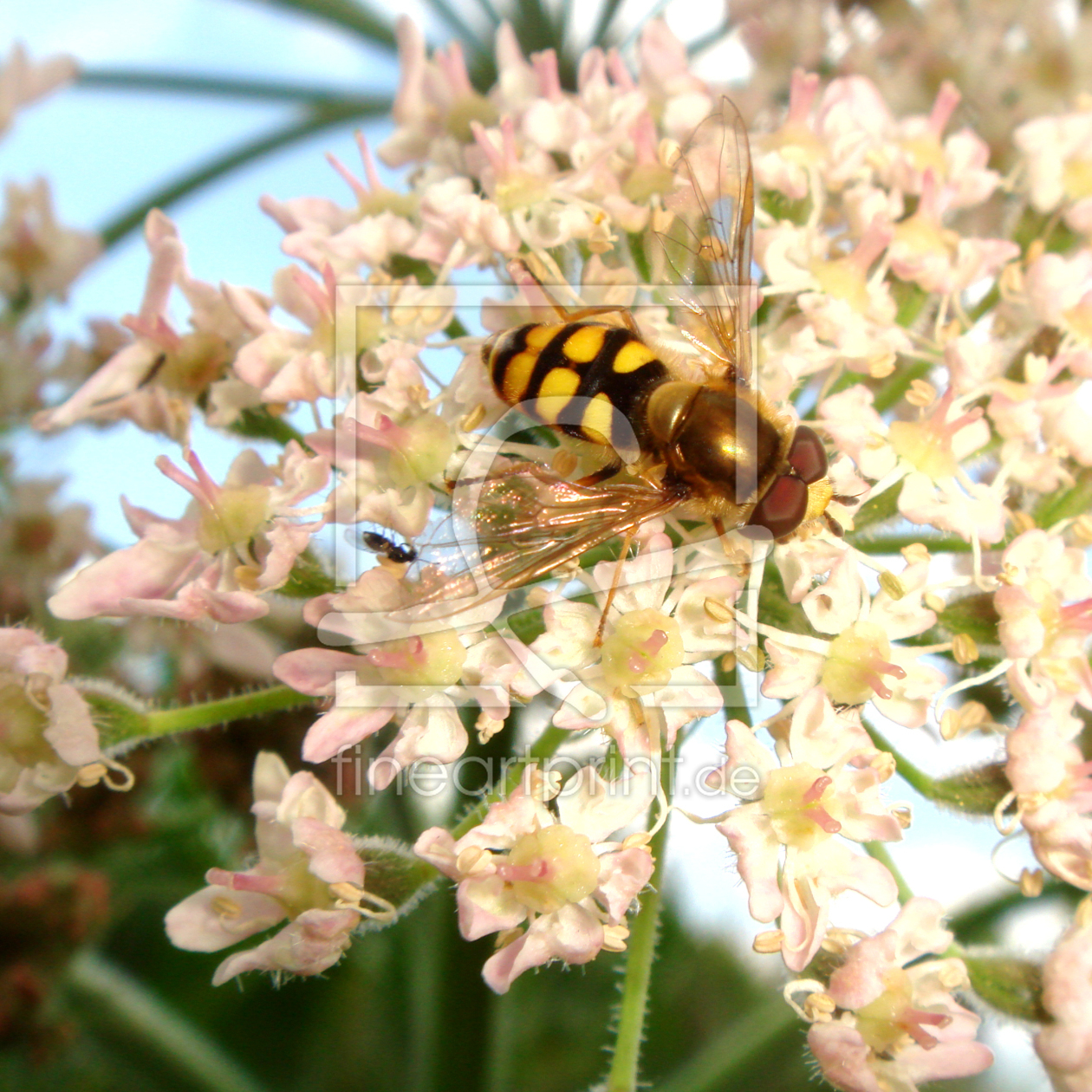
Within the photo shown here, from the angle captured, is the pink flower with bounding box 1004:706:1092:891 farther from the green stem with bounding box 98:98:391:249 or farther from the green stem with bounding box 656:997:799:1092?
the green stem with bounding box 98:98:391:249

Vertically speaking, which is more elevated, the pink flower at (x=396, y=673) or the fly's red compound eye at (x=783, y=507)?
the fly's red compound eye at (x=783, y=507)

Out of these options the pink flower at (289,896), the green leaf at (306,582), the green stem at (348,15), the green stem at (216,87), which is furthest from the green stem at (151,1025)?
the green stem at (348,15)

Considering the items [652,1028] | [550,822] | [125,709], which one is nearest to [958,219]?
[550,822]

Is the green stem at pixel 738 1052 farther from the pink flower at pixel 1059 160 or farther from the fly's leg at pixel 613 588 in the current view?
the pink flower at pixel 1059 160

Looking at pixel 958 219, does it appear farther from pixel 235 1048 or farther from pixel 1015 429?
pixel 235 1048

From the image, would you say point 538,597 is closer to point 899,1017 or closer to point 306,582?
point 306,582

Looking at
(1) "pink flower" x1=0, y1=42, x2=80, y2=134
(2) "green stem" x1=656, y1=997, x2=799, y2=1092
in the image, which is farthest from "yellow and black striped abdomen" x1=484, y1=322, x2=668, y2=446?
(1) "pink flower" x1=0, y1=42, x2=80, y2=134

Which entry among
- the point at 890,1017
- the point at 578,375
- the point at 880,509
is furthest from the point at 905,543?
the point at 890,1017

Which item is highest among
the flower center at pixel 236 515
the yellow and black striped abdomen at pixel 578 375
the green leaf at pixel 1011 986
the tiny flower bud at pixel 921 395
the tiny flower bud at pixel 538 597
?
the yellow and black striped abdomen at pixel 578 375
